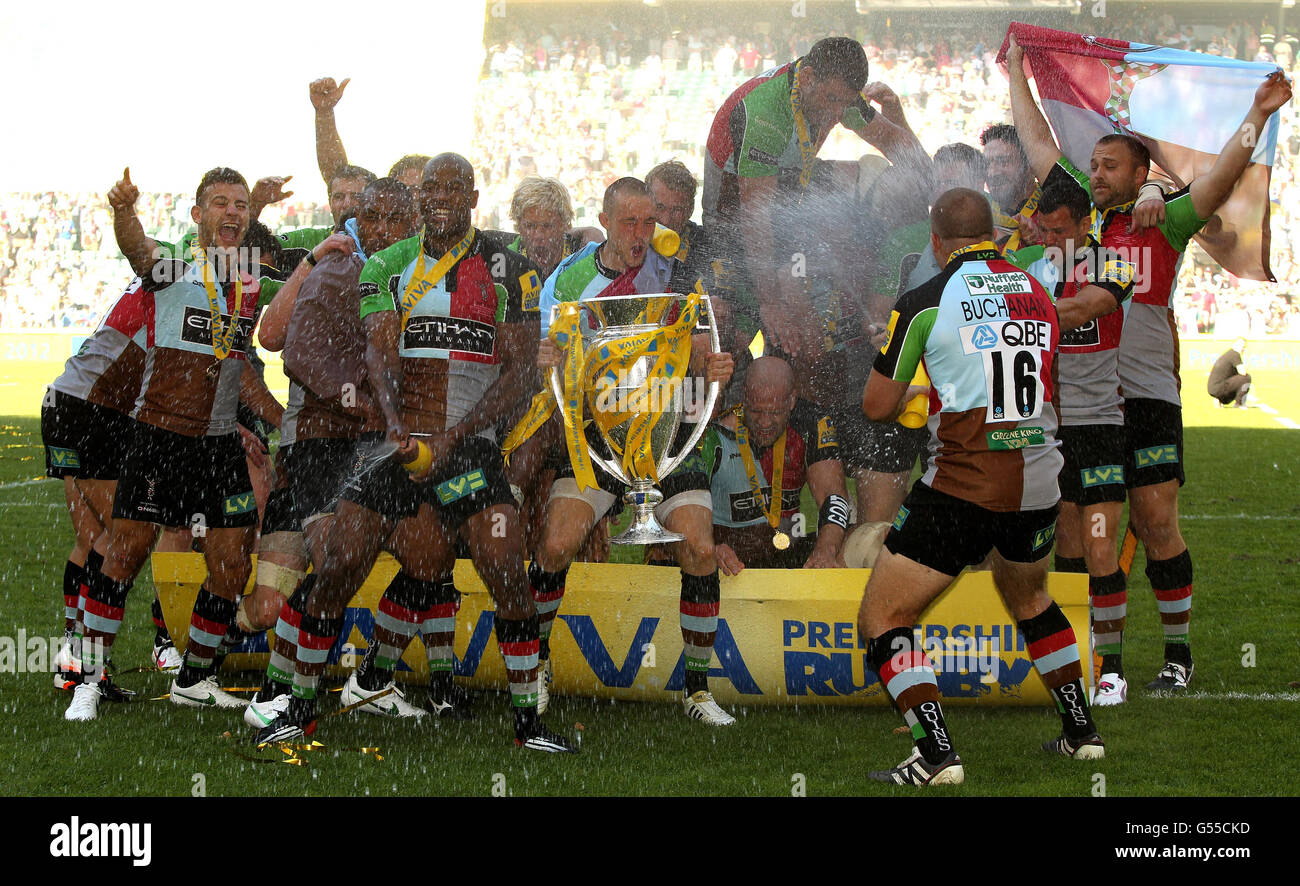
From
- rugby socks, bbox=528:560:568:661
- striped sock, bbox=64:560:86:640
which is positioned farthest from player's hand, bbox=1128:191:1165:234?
striped sock, bbox=64:560:86:640

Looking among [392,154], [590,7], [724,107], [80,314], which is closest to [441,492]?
[724,107]

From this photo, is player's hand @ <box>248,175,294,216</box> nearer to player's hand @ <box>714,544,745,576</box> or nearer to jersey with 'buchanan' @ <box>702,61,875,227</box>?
jersey with 'buchanan' @ <box>702,61,875,227</box>

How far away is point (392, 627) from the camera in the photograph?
5012 millimetres

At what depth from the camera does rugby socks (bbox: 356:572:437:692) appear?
4.86 metres

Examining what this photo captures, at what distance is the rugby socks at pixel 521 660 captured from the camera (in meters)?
4.48

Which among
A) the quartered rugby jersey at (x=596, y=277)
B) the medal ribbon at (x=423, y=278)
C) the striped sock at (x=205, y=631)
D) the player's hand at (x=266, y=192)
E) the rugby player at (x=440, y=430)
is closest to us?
the rugby player at (x=440, y=430)

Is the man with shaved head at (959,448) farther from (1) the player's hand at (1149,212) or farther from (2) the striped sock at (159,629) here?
(2) the striped sock at (159,629)

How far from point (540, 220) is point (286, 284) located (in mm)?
1193

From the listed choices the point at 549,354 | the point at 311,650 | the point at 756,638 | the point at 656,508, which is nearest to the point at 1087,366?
the point at 756,638

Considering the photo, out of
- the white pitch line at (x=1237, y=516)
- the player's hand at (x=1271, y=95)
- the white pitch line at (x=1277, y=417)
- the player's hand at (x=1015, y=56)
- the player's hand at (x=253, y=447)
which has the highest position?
the player's hand at (x=1015, y=56)

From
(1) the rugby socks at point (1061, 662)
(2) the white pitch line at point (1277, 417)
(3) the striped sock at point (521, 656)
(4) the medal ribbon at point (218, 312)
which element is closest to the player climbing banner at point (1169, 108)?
(1) the rugby socks at point (1061, 662)

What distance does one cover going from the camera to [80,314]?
30.0 m

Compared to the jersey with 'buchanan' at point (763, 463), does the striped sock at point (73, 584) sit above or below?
below

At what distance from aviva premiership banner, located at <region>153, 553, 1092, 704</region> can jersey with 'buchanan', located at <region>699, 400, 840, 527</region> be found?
517 millimetres
